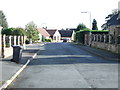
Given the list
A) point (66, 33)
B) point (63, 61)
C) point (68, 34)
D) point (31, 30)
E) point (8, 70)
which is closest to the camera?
point (8, 70)

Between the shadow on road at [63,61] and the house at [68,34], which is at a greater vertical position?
the house at [68,34]

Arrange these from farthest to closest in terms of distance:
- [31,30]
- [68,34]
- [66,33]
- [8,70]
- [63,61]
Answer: [66,33], [68,34], [31,30], [63,61], [8,70]

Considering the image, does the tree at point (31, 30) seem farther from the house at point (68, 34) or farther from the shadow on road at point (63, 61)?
→ the house at point (68, 34)

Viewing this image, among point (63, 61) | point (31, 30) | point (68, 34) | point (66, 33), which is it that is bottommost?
point (63, 61)

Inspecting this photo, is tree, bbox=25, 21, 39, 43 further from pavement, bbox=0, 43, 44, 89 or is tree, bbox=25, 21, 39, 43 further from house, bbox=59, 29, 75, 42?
house, bbox=59, 29, 75, 42

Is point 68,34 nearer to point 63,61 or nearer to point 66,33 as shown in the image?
point 66,33

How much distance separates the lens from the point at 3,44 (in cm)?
1906

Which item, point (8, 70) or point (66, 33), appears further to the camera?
point (66, 33)

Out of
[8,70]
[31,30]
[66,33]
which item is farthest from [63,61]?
[66,33]

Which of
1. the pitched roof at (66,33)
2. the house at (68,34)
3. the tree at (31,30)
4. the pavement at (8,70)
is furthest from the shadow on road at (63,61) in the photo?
the pitched roof at (66,33)

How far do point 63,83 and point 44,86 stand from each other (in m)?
0.89

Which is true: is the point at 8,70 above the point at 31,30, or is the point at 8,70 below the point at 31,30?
below

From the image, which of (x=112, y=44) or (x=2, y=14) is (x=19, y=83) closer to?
(x=112, y=44)

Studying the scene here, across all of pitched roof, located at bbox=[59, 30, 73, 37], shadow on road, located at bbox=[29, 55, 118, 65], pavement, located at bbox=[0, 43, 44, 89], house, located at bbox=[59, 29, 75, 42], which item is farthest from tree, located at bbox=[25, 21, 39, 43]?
pitched roof, located at bbox=[59, 30, 73, 37]
